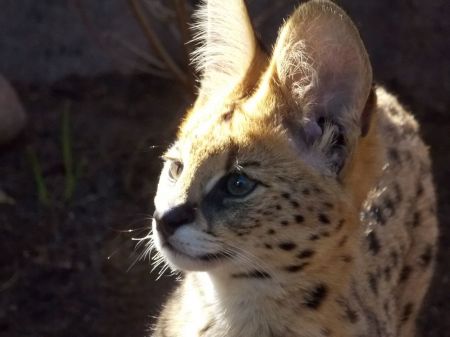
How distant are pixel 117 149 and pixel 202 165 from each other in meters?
2.87

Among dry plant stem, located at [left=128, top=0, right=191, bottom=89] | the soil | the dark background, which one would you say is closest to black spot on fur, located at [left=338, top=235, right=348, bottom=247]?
the soil

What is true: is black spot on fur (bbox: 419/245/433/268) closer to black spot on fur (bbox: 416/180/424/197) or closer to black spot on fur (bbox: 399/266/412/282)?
black spot on fur (bbox: 399/266/412/282)

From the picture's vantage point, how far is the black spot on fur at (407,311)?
154 inches

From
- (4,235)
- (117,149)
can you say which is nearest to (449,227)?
(117,149)

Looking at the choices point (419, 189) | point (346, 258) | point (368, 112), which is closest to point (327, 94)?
point (368, 112)

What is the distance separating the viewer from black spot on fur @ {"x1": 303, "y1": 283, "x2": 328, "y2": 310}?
2977 millimetres

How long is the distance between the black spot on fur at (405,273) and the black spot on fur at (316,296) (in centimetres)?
88

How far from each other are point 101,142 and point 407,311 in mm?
2365

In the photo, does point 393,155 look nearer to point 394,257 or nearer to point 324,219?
point 394,257

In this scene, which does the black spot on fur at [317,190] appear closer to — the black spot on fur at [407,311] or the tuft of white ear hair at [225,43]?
the tuft of white ear hair at [225,43]

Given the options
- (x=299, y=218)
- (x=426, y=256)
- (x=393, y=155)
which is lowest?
(x=426, y=256)

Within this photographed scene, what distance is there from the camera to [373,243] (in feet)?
11.6

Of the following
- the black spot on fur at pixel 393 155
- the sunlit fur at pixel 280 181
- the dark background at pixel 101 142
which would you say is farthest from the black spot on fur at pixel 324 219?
the dark background at pixel 101 142

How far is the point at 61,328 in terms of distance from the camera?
15.3 ft
